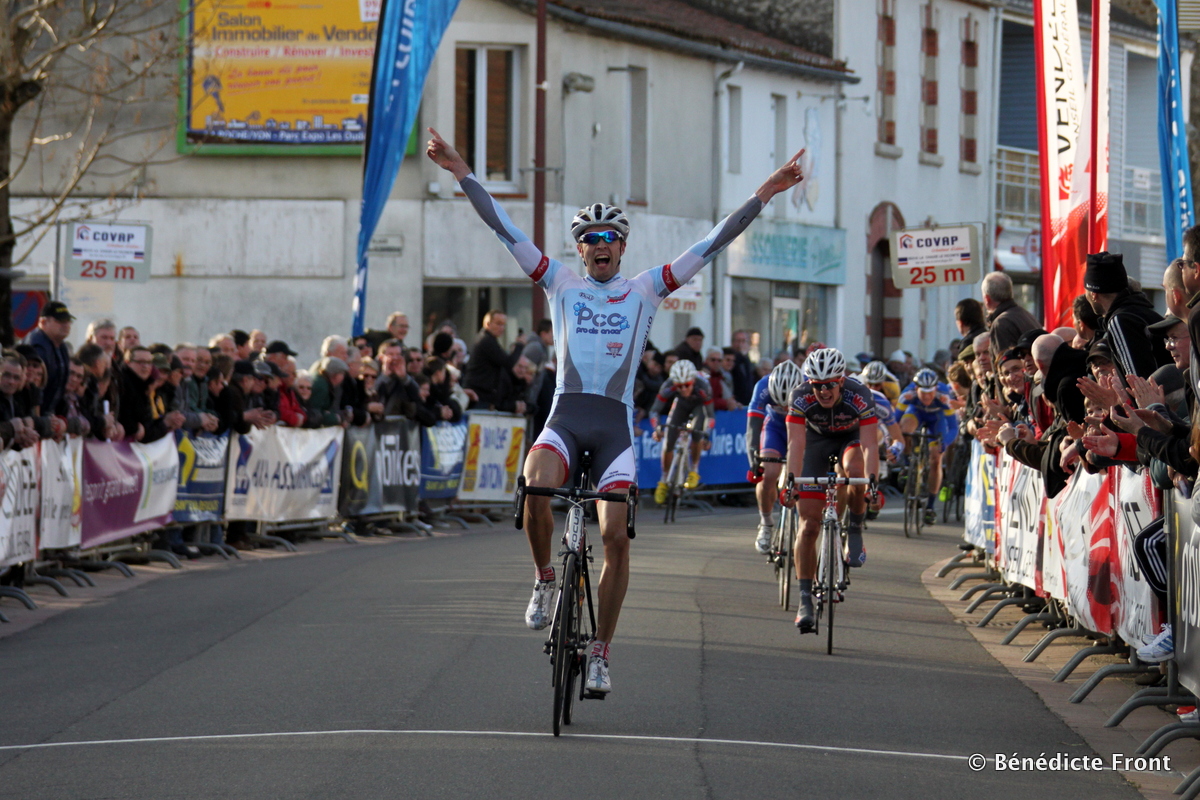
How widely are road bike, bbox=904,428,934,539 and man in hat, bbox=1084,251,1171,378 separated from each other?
10.3 meters

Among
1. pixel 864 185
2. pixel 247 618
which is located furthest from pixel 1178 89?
pixel 864 185

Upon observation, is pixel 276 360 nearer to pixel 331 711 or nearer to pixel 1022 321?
pixel 1022 321

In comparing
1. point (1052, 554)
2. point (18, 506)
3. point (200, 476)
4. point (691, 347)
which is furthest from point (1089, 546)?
point (691, 347)

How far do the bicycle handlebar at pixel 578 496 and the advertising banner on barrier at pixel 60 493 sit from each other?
6643mm

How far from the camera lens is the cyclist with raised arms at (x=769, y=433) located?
14195 millimetres

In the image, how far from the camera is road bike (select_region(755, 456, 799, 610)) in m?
13.5

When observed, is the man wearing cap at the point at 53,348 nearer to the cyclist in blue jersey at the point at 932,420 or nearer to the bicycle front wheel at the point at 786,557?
the bicycle front wheel at the point at 786,557

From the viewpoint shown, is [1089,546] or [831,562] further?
[831,562]

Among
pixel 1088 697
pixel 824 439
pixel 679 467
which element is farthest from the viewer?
pixel 679 467

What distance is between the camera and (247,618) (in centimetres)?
1216

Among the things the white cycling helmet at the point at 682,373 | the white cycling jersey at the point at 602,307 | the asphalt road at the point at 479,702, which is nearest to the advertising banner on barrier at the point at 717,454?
the white cycling helmet at the point at 682,373

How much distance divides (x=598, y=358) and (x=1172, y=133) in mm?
8489

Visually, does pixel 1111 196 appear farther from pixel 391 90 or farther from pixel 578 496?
pixel 578 496

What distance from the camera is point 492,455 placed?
880 inches
